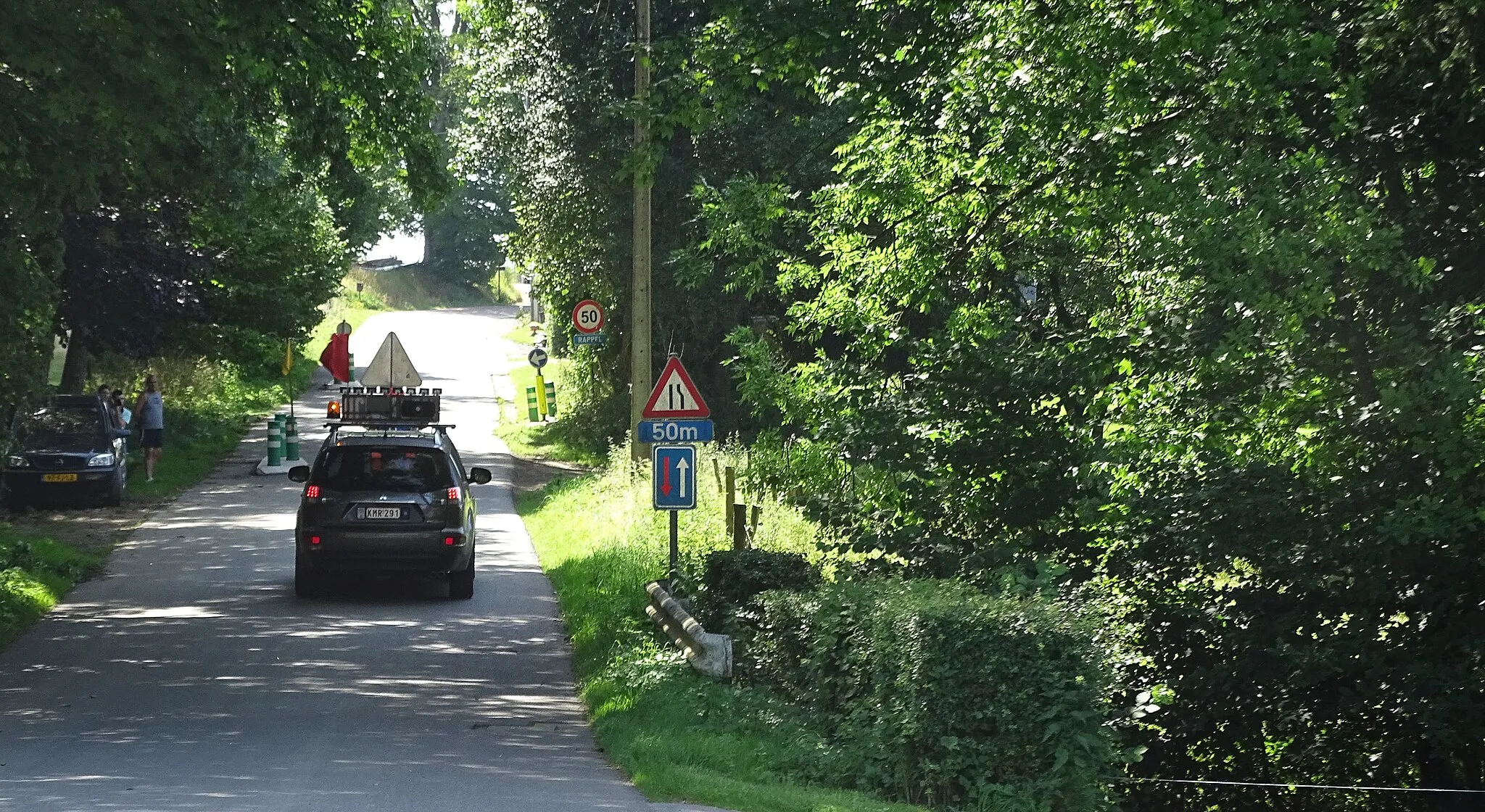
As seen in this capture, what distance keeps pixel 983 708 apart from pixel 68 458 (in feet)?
66.0

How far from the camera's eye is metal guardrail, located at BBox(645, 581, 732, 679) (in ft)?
40.3

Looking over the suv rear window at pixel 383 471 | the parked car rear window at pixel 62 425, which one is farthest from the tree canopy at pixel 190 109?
the parked car rear window at pixel 62 425

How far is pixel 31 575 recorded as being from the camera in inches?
729

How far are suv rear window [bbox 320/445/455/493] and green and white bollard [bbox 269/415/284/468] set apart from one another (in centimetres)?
1593

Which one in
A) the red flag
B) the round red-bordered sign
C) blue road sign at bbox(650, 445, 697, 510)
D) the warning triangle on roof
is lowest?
blue road sign at bbox(650, 445, 697, 510)

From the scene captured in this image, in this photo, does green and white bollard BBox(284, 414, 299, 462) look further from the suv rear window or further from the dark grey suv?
the suv rear window

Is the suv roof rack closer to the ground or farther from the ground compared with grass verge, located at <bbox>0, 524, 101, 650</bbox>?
farther from the ground

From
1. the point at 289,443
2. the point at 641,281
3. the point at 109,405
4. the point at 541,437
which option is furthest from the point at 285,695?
the point at 541,437

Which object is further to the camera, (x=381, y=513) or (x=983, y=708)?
(x=381, y=513)

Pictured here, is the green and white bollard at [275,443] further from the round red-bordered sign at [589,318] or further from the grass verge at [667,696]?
the grass verge at [667,696]

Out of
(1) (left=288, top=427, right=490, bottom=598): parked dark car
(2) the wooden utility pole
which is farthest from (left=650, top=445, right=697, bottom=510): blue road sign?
(2) the wooden utility pole

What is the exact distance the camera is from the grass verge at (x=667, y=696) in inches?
363

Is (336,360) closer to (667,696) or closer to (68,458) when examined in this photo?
(68,458)

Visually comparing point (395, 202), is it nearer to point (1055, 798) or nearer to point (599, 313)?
point (599, 313)
